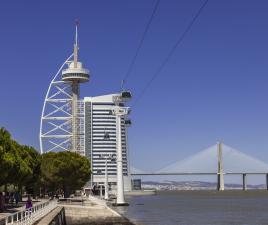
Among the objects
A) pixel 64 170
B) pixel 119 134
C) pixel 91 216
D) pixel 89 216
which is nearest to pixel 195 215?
pixel 119 134

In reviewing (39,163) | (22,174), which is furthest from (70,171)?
(22,174)

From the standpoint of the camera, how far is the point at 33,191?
95.2m

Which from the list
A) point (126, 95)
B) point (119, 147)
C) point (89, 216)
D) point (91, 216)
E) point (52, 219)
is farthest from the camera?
point (119, 147)

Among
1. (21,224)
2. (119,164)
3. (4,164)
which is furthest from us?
(119,164)

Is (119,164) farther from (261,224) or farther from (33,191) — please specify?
(33,191)

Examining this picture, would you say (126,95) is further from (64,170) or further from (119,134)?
(64,170)

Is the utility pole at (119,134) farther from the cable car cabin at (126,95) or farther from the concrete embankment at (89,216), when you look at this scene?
the concrete embankment at (89,216)

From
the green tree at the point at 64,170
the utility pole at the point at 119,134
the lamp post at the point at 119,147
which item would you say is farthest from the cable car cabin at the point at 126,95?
the green tree at the point at 64,170

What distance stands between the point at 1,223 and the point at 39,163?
53.6 meters

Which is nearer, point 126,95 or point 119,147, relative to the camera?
point 126,95

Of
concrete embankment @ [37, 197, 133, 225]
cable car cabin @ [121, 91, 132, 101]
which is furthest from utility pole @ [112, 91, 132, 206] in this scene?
concrete embankment @ [37, 197, 133, 225]

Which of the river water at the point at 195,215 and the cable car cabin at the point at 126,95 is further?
the cable car cabin at the point at 126,95

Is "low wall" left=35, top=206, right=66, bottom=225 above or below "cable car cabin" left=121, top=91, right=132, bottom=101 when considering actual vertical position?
below

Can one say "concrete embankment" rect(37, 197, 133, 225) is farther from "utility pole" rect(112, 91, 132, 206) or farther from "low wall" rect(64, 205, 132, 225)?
"utility pole" rect(112, 91, 132, 206)
